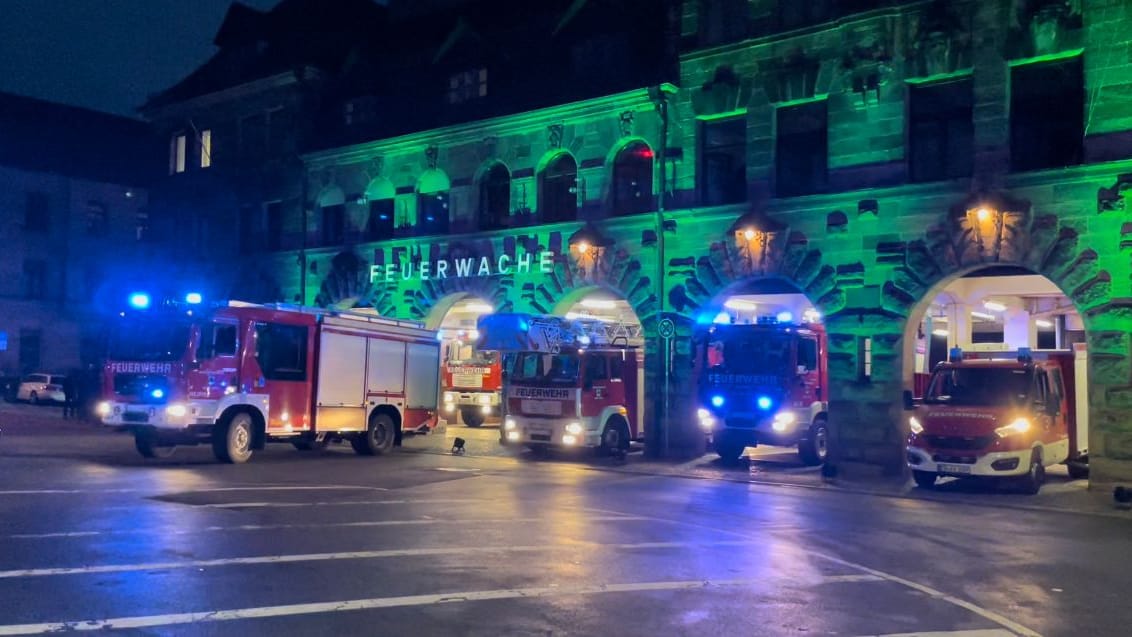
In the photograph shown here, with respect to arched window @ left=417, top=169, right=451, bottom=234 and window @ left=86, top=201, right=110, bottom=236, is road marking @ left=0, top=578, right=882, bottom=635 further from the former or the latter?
window @ left=86, top=201, right=110, bottom=236

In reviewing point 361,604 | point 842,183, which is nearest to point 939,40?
point 842,183

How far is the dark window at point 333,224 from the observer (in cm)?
3262

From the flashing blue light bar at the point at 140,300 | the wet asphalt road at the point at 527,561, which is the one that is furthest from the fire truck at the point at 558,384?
the flashing blue light bar at the point at 140,300

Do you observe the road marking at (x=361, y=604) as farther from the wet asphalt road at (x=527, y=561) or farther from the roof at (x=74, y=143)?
the roof at (x=74, y=143)

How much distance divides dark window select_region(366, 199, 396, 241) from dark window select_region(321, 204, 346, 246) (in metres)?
1.27

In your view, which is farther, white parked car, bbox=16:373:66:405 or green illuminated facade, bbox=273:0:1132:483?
white parked car, bbox=16:373:66:405

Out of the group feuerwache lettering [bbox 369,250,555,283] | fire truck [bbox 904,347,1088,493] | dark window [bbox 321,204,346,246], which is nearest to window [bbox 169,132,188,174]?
dark window [bbox 321,204,346,246]

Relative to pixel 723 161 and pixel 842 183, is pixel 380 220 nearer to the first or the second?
pixel 723 161

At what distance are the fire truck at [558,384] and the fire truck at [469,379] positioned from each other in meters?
7.79

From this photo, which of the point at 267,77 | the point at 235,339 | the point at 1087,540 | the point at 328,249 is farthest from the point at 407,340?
the point at 1087,540

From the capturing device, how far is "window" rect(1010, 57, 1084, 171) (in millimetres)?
19734

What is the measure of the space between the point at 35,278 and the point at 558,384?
36.6 meters

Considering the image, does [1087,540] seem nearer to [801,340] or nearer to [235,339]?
[801,340]

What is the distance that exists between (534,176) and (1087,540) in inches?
705
